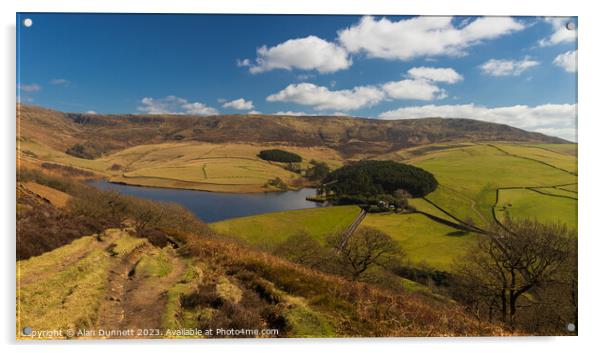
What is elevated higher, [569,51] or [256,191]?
[569,51]

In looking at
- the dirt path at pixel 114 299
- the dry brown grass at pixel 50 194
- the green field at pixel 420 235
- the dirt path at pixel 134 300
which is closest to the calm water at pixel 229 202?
the green field at pixel 420 235

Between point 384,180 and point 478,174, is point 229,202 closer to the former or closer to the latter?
point 384,180

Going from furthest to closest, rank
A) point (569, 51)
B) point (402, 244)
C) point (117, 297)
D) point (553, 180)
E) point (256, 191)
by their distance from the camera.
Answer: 1. point (256, 191)
2. point (402, 244)
3. point (553, 180)
4. point (569, 51)
5. point (117, 297)

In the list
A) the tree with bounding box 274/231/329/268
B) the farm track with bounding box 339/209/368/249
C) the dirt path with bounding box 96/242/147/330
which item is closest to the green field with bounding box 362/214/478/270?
the farm track with bounding box 339/209/368/249

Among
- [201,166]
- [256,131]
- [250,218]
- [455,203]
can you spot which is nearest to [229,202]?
[250,218]

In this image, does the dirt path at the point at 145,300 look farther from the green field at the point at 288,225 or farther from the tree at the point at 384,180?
the tree at the point at 384,180

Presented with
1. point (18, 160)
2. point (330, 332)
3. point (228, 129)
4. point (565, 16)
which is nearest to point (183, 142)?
point (228, 129)

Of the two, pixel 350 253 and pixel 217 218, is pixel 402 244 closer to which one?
pixel 350 253
